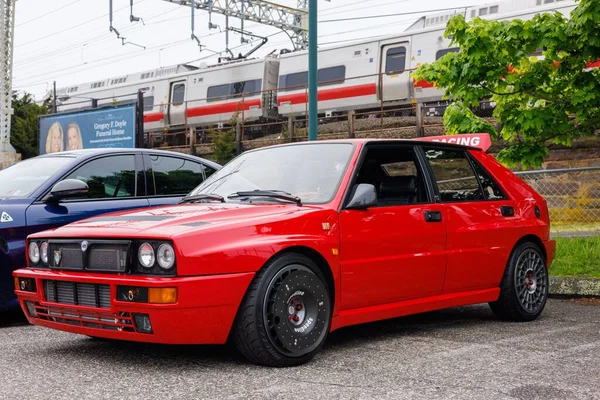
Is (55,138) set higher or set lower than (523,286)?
higher

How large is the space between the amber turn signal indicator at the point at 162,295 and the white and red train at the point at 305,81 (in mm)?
16997

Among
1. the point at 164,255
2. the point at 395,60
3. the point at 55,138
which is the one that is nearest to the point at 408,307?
the point at 164,255

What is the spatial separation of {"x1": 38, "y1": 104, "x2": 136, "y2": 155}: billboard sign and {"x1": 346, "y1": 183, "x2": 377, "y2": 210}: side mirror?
12.7 meters

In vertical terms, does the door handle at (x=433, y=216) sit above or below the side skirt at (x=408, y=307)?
above

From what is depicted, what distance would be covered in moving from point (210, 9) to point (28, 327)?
1183 inches

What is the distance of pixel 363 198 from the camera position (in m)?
5.32

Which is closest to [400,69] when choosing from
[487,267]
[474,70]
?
[474,70]

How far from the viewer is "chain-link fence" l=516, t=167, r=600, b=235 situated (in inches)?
594

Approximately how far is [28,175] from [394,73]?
1883 centimetres

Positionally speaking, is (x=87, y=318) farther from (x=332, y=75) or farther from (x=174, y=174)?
(x=332, y=75)

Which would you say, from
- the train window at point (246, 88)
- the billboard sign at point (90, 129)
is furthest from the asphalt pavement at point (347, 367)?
the train window at point (246, 88)

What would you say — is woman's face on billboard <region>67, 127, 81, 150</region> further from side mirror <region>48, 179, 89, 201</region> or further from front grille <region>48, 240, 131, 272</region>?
front grille <region>48, 240, 131, 272</region>

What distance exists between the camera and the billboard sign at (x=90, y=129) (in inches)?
700

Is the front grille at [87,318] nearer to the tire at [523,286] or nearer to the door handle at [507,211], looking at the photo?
the tire at [523,286]
